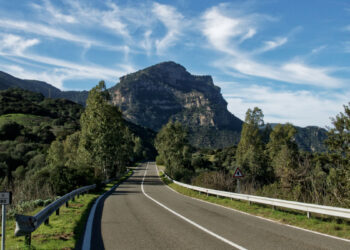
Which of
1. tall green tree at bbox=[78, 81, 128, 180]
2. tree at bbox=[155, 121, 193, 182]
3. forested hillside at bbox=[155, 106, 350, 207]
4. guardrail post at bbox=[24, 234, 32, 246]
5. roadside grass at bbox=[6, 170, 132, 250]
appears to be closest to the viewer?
guardrail post at bbox=[24, 234, 32, 246]

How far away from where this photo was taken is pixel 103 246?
22.4 ft

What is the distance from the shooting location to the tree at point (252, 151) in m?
47.7

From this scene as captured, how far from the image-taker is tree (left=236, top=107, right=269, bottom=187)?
47.7 m

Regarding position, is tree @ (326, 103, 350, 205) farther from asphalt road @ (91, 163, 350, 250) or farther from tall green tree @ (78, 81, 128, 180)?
tall green tree @ (78, 81, 128, 180)

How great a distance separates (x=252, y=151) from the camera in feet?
158

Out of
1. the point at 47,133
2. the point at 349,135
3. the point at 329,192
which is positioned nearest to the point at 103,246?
the point at 329,192

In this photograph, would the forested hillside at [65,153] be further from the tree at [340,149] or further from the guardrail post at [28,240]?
the tree at [340,149]

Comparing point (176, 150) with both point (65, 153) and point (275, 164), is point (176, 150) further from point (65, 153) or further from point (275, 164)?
point (65, 153)

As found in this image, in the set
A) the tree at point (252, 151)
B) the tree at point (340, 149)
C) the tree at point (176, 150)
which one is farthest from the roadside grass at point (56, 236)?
the tree at point (252, 151)

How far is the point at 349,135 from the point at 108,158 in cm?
2723

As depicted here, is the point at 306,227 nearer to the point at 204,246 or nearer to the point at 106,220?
the point at 204,246

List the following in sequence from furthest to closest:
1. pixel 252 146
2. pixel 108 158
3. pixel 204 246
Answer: pixel 252 146 < pixel 108 158 < pixel 204 246

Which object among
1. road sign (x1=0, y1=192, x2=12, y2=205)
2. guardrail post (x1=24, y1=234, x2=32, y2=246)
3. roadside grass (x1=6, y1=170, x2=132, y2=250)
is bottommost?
roadside grass (x1=6, y1=170, x2=132, y2=250)

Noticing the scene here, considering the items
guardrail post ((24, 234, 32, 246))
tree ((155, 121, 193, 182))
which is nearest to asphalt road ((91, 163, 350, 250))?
guardrail post ((24, 234, 32, 246))
